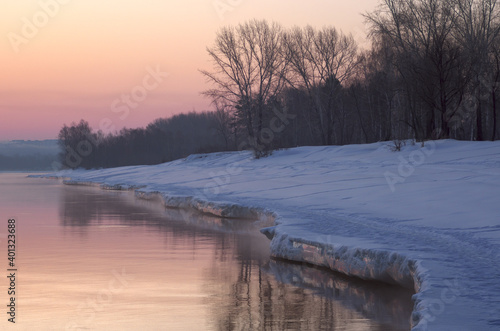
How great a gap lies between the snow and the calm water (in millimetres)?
497

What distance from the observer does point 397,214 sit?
50.4 ft

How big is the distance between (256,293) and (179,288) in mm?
1253

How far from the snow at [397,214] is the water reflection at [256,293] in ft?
1.64

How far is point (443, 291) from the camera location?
747 cm

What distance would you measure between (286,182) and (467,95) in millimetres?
19805

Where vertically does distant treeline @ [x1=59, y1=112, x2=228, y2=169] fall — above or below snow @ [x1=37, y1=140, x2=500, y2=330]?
above

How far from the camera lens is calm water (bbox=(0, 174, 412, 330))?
25.5ft

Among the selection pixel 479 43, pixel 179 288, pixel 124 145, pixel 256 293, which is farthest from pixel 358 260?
pixel 124 145

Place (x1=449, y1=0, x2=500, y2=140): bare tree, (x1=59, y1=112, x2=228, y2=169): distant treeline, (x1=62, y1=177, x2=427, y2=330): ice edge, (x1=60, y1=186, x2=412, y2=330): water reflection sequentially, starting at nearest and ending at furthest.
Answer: (x1=60, y1=186, x2=412, y2=330): water reflection < (x1=62, y1=177, x2=427, y2=330): ice edge < (x1=449, y1=0, x2=500, y2=140): bare tree < (x1=59, y1=112, x2=228, y2=169): distant treeline

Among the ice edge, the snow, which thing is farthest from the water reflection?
the snow

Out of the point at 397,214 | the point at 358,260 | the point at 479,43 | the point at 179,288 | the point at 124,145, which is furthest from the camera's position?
the point at 124,145

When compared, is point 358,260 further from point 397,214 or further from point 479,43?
point 479,43

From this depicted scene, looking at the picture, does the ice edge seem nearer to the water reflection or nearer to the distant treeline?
the water reflection

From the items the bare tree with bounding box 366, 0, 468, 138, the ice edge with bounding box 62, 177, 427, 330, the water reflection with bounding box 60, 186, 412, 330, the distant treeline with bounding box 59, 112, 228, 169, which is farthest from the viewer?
the distant treeline with bounding box 59, 112, 228, 169
